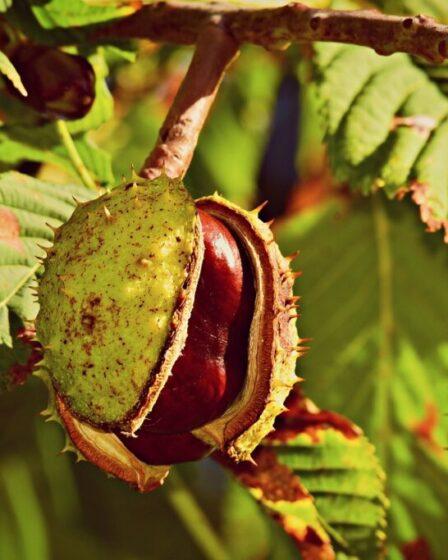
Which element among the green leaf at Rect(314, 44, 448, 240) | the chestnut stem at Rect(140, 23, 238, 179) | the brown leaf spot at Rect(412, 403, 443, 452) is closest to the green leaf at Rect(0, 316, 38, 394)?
the chestnut stem at Rect(140, 23, 238, 179)

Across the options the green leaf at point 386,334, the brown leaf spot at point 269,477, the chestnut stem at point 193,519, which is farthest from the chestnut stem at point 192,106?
the chestnut stem at point 193,519

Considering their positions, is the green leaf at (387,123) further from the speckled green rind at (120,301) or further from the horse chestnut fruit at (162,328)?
the speckled green rind at (120,301)

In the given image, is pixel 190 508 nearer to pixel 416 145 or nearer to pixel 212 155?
pixel 212 155

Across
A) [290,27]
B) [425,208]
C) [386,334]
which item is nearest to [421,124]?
[425,208]

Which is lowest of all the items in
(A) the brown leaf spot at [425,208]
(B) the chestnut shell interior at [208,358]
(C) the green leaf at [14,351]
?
(C) the green leaf at [14,351]

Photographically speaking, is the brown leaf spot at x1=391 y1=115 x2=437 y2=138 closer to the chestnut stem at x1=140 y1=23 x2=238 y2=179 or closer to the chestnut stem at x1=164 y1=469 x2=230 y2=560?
the chestnut stem at x1=140 y1=23 x2=238 y2=179

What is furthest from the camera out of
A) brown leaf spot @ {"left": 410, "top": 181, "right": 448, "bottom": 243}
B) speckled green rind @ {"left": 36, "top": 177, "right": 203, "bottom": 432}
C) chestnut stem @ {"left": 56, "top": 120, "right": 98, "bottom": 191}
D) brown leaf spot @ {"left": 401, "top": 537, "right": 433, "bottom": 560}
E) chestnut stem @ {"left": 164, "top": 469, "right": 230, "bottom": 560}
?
chestnut stem @ {"left": 164, "top": 469, "right": 230, "bottom": 560}

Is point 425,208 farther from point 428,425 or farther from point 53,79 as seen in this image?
point 428,425
